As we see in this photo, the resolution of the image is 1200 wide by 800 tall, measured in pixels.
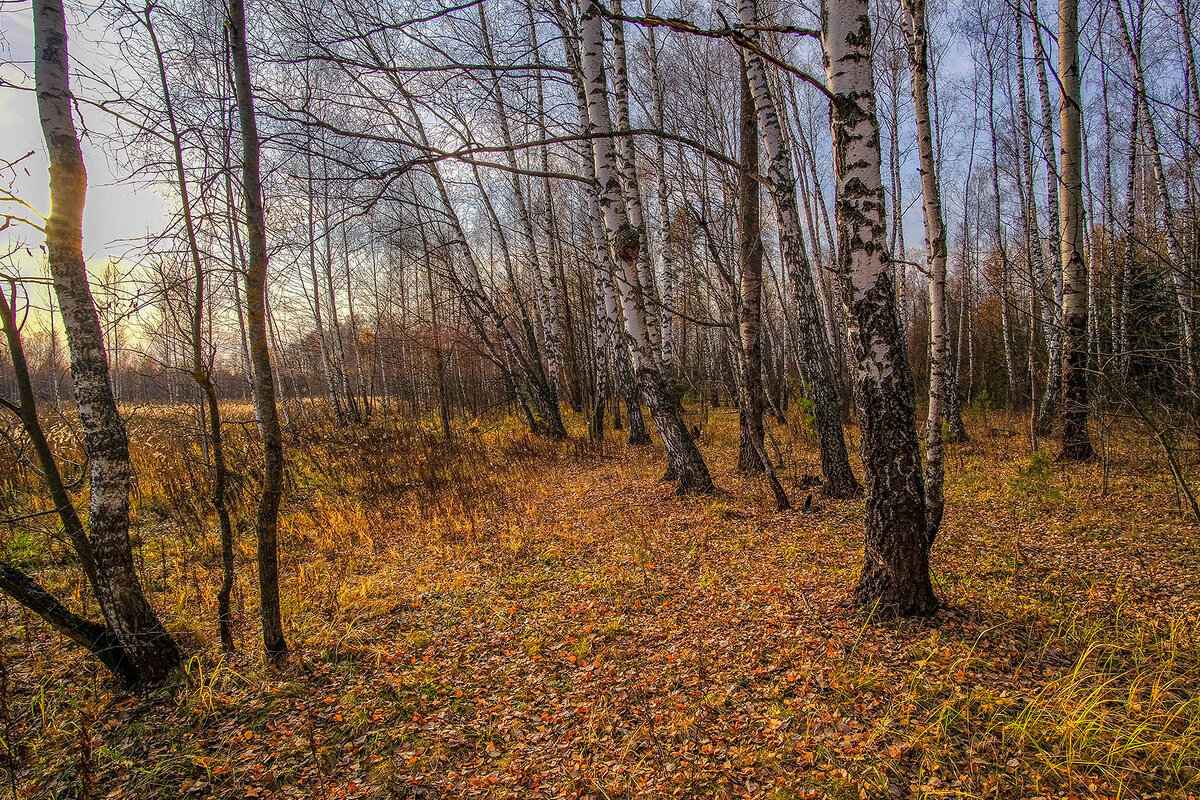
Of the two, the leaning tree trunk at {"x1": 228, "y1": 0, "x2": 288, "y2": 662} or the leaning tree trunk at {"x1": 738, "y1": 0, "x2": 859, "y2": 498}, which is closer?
the leaning tree trunk at {"x1": 228, "y1": 0, "x2": 288, "y2": 662}

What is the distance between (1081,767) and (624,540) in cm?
360

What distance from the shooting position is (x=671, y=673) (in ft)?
10.1

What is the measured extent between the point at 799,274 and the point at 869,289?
3.51 meters

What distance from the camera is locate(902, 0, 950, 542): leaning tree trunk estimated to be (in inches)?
153

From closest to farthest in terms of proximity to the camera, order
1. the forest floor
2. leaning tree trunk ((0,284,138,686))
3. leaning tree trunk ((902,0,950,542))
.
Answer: the forest floor
leaning tree trunk ((0,284,138,686))
leaning tree trunk ((902,0,950,542))

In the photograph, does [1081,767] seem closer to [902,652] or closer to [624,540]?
[902,652]

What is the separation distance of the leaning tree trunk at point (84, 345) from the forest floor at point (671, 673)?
0.66 m

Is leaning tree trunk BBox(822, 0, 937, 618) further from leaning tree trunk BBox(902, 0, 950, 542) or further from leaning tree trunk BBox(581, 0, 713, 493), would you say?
leaning tree trunk BBox(581, 0, 713, 493)

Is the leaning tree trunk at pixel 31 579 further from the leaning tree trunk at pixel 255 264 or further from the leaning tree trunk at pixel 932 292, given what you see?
the leaning tree trunk at pixel 932 292

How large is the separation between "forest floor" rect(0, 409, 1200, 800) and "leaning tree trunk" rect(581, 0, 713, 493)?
110 centimetres

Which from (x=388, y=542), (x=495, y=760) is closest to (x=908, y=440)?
(x=495, y=760)

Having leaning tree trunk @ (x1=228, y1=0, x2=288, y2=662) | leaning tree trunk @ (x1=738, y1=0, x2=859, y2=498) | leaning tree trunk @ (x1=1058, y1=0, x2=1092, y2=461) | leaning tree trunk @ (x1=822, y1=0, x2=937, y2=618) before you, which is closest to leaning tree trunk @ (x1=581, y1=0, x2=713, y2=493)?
leaning tree trunk @ (x1=738, y1=0, x2=859, y2=498)

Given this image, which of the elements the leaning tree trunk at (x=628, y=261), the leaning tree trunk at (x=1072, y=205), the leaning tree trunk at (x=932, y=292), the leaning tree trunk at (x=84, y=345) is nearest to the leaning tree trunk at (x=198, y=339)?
the leaning tree trunk at (x=84, y=345)

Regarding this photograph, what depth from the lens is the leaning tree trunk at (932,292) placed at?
153 inches
